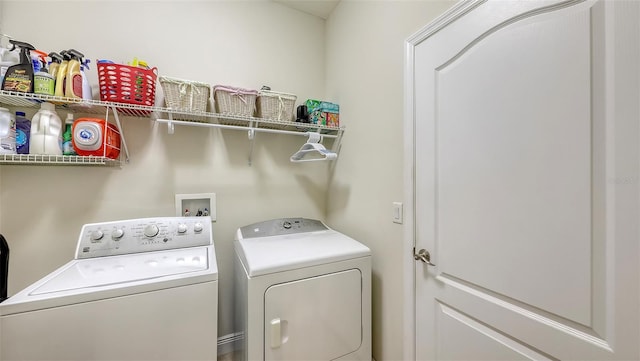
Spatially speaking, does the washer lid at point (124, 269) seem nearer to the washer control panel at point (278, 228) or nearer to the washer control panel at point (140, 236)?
the washer control panel at point (140, 236)

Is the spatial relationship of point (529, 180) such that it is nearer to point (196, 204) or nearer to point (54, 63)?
point (196, 204)

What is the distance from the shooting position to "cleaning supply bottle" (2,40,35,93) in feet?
3.73

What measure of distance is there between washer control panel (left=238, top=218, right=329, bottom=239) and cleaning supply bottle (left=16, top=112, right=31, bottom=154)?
46.8 inches

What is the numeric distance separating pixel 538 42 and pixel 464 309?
1073mm

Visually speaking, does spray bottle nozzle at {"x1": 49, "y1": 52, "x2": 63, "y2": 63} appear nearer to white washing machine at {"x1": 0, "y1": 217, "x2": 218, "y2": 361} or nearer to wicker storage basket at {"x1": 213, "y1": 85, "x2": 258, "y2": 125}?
wicker storage basket at {"x1": 213, "y1": 85, "x2": 258, "y2": 125}

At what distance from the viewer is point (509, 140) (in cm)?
90

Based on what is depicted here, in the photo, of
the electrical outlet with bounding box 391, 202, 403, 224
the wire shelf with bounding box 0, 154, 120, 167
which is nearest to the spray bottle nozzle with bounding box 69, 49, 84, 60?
the wire shelf with bounding box 0, 154, 120, 167

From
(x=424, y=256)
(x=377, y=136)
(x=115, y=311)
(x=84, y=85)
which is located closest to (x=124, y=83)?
(x=84, y=85)

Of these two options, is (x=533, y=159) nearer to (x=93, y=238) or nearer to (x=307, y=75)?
(x=307, y=75)

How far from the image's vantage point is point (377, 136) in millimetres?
1574

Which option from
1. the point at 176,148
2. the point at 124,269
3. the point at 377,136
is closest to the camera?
the point at 124,269

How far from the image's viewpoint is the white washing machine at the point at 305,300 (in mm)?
1177

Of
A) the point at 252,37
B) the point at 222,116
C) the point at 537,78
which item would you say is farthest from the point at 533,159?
the point at 252,37

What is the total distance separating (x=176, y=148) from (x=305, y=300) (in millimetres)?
1357
